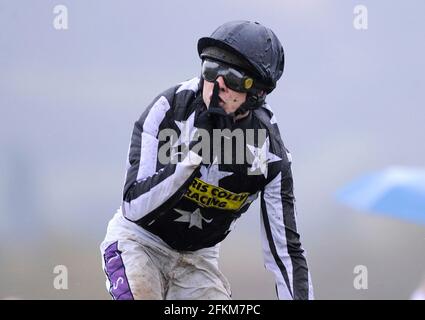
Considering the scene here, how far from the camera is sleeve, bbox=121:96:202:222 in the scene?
393cm

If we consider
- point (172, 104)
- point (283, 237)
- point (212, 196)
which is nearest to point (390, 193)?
point (283, 237)

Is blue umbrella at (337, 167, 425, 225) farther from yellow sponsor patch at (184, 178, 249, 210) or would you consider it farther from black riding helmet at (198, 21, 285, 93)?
black riding helmet at (198, 21, 285, 93)

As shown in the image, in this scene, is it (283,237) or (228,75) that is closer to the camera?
(228,75)

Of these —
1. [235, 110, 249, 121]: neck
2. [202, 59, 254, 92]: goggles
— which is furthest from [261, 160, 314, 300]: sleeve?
[202, 59, 254, 92]: goggles

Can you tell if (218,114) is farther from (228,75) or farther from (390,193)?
(390,193)

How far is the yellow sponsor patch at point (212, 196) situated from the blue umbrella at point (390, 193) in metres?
3.04

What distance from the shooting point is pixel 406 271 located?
24.7ft

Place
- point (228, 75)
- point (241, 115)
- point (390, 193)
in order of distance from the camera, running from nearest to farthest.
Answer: point (228, 75), point (241, 115), point (390, 193)

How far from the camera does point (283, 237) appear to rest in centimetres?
436

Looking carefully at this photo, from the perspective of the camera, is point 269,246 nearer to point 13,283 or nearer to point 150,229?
point 150,229

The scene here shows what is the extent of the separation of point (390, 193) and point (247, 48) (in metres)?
3.45

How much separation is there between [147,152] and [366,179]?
12.0 ft
